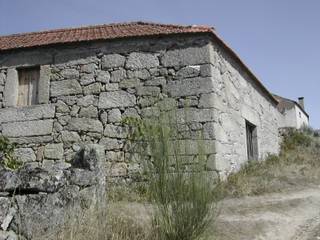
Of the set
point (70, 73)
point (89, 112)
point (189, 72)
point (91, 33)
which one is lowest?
point (89, 112)

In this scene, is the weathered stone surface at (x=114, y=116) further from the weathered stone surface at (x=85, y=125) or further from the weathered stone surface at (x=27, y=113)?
the weathered stone surface at (x=27, y=113)

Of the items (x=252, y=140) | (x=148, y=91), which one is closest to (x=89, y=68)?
(x=148, y=91)

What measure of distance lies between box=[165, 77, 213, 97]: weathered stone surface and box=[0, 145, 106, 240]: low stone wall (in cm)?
311

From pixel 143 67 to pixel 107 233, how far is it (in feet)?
14.7

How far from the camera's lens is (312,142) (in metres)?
14.5

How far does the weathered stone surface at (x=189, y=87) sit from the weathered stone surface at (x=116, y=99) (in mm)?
772

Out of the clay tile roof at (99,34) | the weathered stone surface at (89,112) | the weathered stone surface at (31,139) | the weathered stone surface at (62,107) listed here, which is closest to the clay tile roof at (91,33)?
the clay tile roof at (99,34)

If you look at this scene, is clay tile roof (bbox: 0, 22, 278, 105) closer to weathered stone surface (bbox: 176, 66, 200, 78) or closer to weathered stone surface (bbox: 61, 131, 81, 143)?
weathered stone surface (bbox: 176, 66, 200, 78)

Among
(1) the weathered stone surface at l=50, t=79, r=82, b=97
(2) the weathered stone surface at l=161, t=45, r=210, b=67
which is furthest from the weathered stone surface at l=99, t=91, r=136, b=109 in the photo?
(2) the weathered stone surface at l=161, t=45, r=210, b=67

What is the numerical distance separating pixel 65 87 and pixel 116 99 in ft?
3.79

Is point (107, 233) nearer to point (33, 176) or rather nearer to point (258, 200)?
point (33, 176)

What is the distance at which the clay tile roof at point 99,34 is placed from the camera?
27.1ft

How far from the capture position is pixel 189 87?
7.92 m

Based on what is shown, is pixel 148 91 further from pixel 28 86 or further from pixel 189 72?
pixel 28 86
